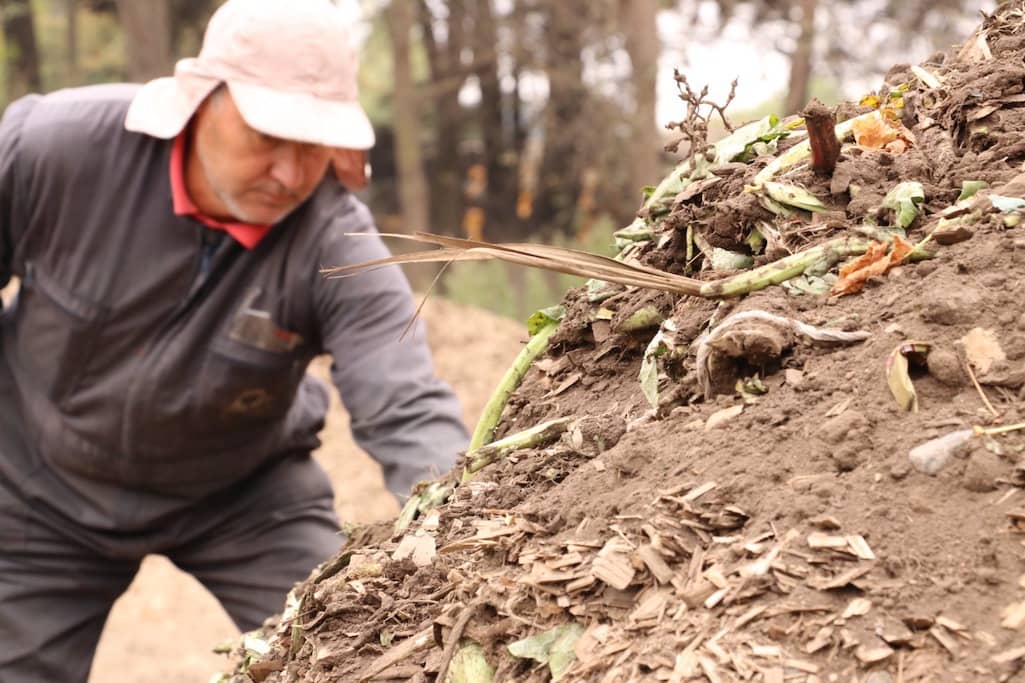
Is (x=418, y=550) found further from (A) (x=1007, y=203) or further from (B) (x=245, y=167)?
(B) (x=245, y=167)

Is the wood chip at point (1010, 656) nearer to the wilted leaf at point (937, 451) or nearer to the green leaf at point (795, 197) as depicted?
the wilted leaf at point (937, 451)

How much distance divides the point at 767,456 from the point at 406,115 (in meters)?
10.1

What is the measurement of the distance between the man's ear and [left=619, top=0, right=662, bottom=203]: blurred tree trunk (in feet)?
15.8

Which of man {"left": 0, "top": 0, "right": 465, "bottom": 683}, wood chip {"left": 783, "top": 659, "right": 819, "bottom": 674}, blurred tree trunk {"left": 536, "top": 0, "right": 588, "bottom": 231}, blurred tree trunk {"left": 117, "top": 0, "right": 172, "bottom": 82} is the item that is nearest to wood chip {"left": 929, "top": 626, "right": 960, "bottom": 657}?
wood chip {"left": 783, "top": 659, "right": 819, "bottom": 674}

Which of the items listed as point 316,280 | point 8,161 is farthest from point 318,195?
point 8,161

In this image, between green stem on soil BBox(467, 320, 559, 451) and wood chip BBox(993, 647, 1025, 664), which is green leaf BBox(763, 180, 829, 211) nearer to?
green stem on soil BBox(467, 320, 559, 451)

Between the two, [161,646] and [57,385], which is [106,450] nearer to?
[57,385]

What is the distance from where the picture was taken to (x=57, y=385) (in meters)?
3.32

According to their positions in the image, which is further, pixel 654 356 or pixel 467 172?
pixel 467 172

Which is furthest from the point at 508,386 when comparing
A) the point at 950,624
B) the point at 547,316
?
the point at 950,624

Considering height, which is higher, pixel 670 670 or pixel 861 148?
pixel 861 148

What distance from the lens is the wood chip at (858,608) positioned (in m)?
0.98

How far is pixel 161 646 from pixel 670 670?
621 cm

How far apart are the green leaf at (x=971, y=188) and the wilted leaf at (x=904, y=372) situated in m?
0.29
